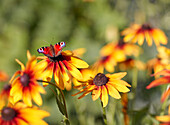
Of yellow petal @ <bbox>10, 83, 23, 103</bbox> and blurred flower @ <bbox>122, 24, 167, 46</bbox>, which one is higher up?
blurred flower @ <bbox>122, 24, 167, 46</bbox>

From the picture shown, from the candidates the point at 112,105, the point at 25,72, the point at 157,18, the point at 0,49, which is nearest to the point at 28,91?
the point at 25,72

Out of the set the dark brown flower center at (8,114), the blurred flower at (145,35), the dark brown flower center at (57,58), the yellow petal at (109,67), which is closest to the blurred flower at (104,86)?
the dark brown flower center at (57,58)

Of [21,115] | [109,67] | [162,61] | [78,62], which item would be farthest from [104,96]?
[109,67]

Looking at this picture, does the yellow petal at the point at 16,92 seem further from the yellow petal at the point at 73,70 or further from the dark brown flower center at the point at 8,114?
the yellow petal at the point at 73,70

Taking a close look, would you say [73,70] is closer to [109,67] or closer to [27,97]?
[27,97]

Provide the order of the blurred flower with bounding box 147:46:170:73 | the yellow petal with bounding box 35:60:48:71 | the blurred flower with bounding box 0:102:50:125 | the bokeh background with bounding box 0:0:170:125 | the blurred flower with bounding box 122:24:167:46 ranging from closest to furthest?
the blurred flower with bounding box 0:102:50:125, the yellow petal with bounding box 35:60:48:71, the blurred flower with bounding box 147:46:170:73, the blurred flower with bounding box 122:24:167:46, the bokeh background with bounding box 0:0:170:125

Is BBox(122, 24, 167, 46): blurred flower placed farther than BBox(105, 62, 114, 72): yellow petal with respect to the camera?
No

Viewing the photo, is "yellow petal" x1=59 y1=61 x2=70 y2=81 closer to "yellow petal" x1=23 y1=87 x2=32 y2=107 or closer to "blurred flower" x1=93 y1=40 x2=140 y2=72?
"yellow petal" x1=23 y1=87 x2=32 y2=107

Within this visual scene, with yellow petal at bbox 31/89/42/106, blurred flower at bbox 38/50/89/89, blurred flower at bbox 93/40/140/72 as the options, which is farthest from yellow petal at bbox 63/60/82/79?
blurred flower at bbox 93/40/140/72
